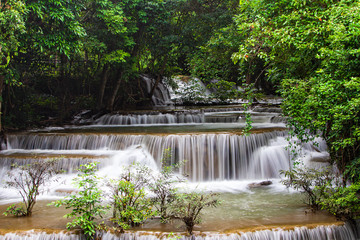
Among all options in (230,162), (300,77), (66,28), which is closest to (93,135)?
(66,28)

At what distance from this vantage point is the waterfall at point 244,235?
579 cm

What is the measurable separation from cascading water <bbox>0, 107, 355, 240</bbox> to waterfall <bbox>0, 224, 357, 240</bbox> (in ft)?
0.06

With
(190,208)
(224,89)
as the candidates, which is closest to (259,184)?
(190,208)

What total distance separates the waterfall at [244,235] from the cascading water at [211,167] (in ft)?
0.06

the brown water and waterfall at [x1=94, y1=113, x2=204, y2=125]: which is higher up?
waterfall at [x1=94, y1=113, x2=204, y2=125]

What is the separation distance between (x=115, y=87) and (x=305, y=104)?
1408 centimetres

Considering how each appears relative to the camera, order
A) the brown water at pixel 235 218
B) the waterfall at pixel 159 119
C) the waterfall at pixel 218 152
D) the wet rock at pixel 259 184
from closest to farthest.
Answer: the brown water at pixel 235 218
the wet rock at pixel 259 184
the waterfall at pixel 218 152
the waterfall at pixel 159 119

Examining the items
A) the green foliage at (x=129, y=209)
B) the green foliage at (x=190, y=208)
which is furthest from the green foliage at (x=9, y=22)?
the green foliage at (x=190, y=208)

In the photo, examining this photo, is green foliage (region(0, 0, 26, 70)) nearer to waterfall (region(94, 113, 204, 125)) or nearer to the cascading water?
the cascading water

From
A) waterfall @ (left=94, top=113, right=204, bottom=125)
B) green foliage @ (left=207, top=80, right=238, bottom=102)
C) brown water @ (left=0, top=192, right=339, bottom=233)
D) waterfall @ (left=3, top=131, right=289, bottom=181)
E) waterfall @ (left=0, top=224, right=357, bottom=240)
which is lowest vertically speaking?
waterfall @ (left=0, top=224, right=357, bottom=240)

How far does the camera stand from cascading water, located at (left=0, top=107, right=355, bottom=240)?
6.14m

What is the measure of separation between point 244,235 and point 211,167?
475cm

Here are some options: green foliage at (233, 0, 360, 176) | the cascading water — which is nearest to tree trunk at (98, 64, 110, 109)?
the cascading water

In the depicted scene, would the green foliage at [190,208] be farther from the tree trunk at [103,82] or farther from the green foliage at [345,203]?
the tree trunk at [103,82]
